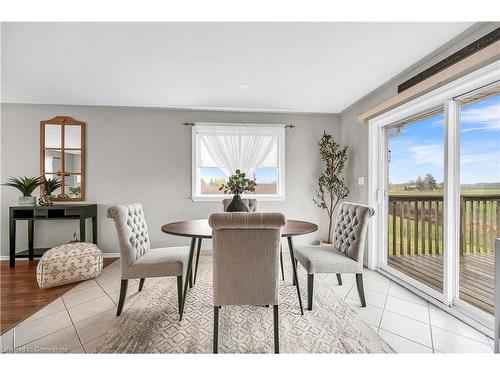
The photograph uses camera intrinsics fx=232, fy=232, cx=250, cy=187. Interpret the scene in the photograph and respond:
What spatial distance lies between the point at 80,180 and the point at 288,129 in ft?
11.2

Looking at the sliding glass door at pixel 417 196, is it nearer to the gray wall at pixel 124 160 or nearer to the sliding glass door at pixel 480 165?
the sliding glass door at pixel 480 165

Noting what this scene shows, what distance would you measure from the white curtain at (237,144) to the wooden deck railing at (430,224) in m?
2.03

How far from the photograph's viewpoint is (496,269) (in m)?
1.31

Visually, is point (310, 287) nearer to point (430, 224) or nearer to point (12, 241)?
point (430, 224)

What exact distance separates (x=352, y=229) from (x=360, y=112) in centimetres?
199

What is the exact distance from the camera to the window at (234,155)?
3.76 metres

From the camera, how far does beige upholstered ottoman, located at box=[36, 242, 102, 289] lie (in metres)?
2.52

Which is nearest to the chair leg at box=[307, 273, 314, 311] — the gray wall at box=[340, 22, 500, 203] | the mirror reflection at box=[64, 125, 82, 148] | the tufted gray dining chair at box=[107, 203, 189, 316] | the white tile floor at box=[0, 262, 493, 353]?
the white tile floor at box=[0, 262, 493, 353]

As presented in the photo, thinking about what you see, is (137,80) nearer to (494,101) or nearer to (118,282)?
(118,282)

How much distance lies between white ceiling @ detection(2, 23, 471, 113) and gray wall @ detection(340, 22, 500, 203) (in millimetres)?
92

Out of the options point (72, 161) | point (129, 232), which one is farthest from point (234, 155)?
point (72, 161)

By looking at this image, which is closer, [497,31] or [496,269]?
[496,269]

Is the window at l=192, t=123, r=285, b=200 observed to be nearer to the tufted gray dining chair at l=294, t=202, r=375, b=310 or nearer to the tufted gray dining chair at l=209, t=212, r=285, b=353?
the tufted gray dining chair at l=294, t=202, r=375, b=310
